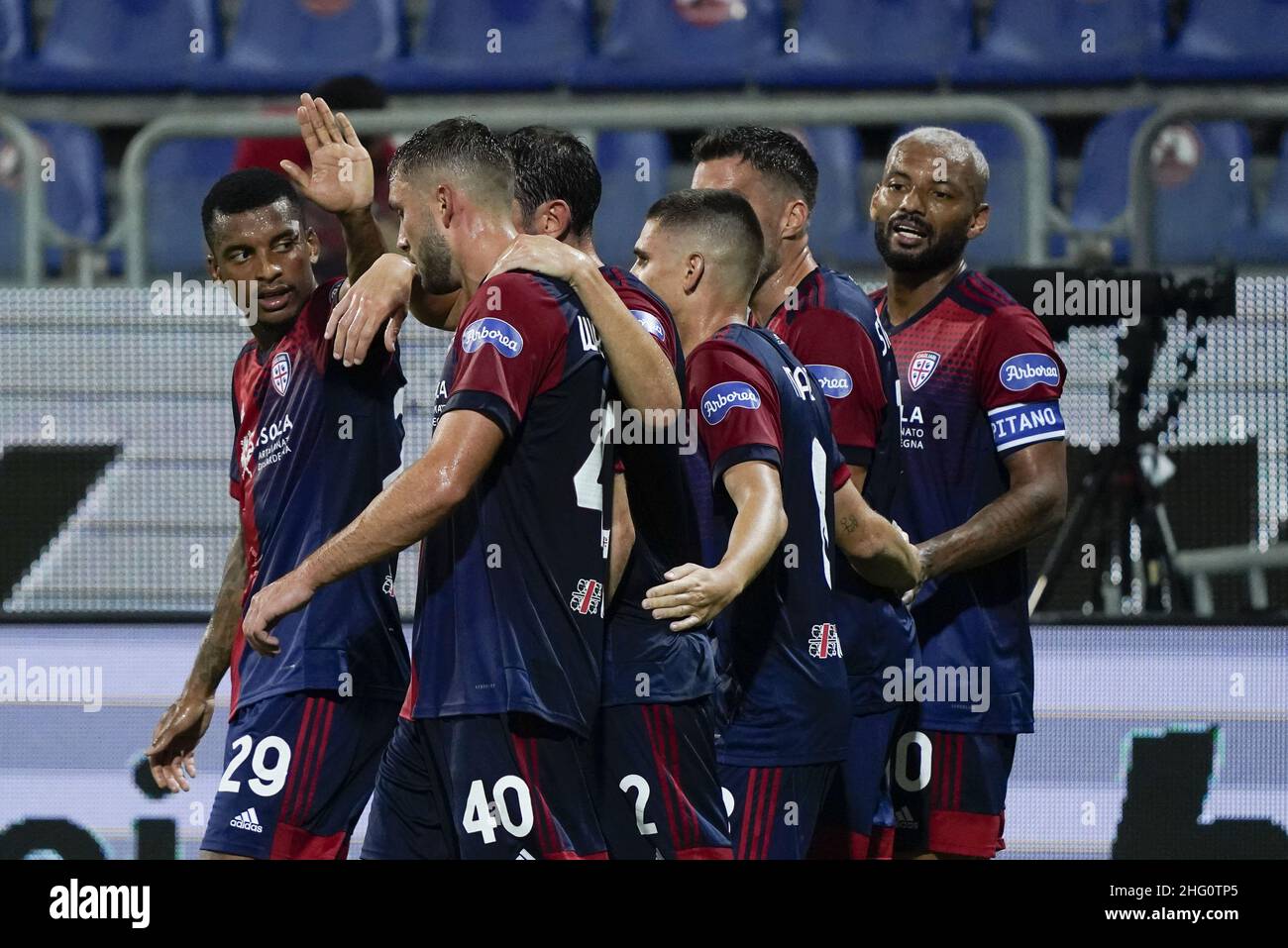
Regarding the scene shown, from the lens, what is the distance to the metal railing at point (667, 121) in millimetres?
5859

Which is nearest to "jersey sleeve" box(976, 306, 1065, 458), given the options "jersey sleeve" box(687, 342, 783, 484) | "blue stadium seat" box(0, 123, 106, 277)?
"jersey sleeve" box(687, 342, 783, 484)

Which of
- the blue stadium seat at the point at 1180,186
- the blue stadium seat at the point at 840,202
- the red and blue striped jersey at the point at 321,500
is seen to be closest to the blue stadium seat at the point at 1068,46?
the blue stadium seat at the point at 1180,186

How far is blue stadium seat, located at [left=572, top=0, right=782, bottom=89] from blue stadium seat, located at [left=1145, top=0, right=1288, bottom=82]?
1702mm

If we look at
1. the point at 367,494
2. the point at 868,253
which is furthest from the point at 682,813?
the point at 868,253

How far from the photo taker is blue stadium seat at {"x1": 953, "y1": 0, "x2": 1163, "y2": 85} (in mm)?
7758

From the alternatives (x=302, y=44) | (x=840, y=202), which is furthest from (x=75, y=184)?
(x=840, y=202)

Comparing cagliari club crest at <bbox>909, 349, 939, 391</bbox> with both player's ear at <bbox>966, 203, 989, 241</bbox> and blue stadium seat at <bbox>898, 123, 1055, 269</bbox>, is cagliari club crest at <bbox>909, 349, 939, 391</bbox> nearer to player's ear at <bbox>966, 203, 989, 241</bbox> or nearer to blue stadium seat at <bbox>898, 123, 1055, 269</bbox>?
player's ear at <bbox>966, 203, 989, 241</bbox>

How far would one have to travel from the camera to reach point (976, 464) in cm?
416

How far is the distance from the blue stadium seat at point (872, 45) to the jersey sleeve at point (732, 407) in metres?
4.56

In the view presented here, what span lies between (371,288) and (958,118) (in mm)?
2885

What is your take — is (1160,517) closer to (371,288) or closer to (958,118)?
(958,118)

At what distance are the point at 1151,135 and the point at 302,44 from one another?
414cm

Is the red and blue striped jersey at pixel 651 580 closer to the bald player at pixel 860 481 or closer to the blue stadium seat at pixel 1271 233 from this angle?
the bald player at pixel 860 481

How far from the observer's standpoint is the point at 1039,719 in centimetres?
531
